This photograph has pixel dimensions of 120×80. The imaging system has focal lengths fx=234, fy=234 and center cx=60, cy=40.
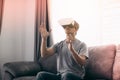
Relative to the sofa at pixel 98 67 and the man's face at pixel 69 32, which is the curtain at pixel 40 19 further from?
the man's face at pixel 69 32

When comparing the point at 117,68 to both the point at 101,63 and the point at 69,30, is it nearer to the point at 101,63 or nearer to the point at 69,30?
the point at 101,63

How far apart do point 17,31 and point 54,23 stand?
0.74 metres

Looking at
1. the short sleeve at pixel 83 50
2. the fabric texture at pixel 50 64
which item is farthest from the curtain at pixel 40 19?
the short sleeve at pixel 83 50

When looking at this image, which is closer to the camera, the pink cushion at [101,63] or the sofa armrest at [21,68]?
the pink cushion at [101,63]

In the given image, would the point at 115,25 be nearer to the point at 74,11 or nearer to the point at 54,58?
the point at 74,11

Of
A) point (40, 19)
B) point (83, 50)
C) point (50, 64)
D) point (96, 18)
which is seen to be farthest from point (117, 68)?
point (40, 19)

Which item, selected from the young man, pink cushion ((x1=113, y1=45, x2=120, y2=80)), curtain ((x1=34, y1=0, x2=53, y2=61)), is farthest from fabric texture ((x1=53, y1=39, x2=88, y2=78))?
curtain ((x1=34, y1=0, x2=53, y2=61))

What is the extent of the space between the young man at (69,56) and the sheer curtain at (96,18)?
68 centimetres

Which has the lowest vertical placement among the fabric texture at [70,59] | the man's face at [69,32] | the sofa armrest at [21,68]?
the sofa armrest at [21,68]

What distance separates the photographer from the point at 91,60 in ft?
9.29

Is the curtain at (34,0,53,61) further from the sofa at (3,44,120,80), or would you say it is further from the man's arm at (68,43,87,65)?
the man's arm at (68,43,87,65)

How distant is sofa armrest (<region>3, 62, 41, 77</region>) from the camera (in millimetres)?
3010

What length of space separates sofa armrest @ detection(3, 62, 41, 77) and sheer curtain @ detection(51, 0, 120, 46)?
29.3 inches

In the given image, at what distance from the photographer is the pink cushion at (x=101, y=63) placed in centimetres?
268
